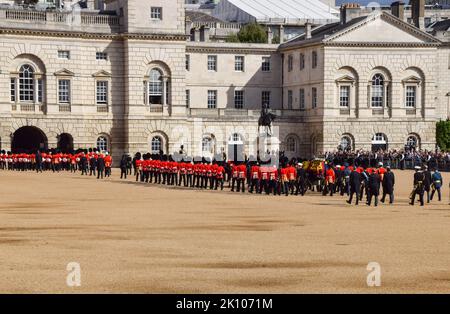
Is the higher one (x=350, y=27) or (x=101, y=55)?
(x=350, y=27)

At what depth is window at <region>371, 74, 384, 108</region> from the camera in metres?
78.9

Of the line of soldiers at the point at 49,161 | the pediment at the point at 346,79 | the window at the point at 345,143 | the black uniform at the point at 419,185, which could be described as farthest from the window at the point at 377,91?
the black uniform at the point at 419,185

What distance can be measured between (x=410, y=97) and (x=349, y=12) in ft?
27.4

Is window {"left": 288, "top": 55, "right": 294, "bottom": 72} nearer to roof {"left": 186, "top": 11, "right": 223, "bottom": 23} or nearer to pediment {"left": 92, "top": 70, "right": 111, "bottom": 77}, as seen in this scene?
pediment {"left": 92, "top": 70, "right": 111, "bottom": 77}

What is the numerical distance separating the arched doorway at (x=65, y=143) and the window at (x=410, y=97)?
86.0 feet

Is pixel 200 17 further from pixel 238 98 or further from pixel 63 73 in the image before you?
pixel 63 73

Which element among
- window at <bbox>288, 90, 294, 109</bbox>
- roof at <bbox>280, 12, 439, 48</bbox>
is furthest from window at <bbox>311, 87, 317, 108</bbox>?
window at <bbox>288, 90, 294, 109</bbox>

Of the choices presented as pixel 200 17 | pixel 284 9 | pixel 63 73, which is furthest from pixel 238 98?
pixel 284 9

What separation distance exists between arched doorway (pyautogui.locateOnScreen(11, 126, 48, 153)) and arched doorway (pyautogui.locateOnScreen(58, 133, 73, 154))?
4.37 feet

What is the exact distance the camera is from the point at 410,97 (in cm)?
7994

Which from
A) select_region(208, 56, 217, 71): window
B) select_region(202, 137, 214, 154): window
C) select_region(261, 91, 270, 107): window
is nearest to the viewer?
select_region(202, 137, 214, 154): window

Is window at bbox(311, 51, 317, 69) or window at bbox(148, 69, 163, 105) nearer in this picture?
window at bbox(148, 69, 163, 105)

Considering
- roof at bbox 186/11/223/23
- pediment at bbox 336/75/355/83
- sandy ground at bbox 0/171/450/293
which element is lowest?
sandy ground at bbox 0/171/450/293
